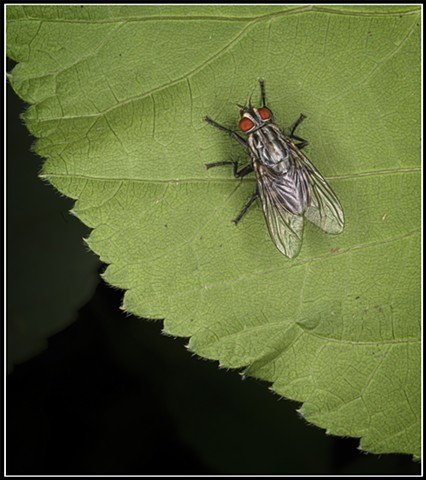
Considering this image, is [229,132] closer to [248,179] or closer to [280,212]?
[248,179]

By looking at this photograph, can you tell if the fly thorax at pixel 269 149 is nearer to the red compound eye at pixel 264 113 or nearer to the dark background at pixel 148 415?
the red compound eye at pixel 264 113

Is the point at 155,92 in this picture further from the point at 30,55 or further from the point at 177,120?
the point at 30,55

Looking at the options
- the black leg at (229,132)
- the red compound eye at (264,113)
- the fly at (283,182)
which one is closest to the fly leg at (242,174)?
the fly at (283,182)

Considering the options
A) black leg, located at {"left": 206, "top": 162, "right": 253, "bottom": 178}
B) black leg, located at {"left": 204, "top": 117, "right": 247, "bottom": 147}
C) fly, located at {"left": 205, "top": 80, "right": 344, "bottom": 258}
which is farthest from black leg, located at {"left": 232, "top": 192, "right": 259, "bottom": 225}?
black leg, located at {"left": 204, "top": 117, "right": 247, "bottom": 147}

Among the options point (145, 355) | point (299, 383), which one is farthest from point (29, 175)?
point (299, 383)

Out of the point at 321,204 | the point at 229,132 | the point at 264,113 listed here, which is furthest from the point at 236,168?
the point at 321,204

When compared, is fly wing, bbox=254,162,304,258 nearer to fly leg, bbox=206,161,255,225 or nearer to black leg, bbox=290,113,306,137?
fly leg, bbox=206,161,255,225

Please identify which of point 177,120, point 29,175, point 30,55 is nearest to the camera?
point 30,55
